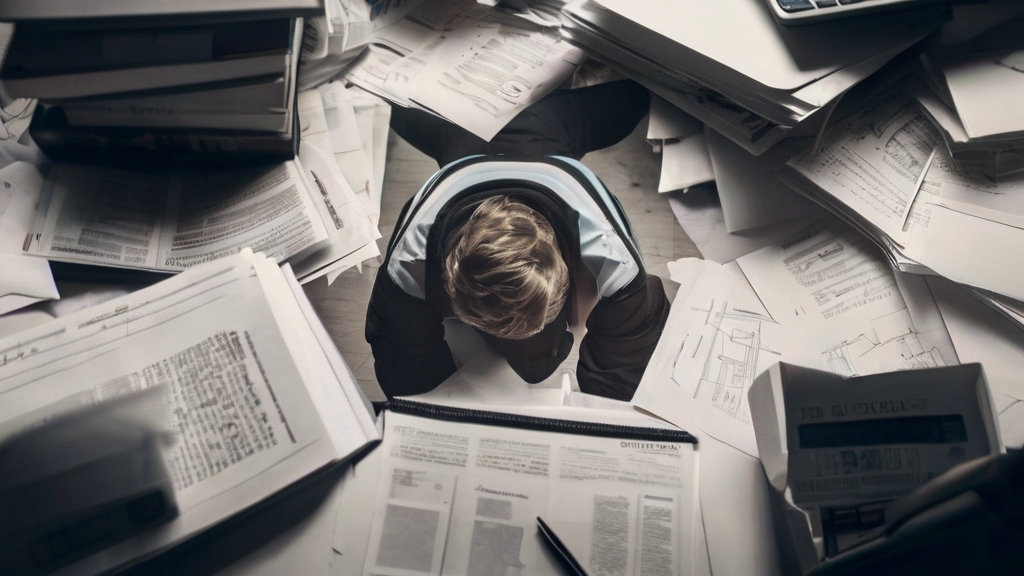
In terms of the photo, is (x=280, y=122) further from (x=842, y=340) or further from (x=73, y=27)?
(x=842, y=340)

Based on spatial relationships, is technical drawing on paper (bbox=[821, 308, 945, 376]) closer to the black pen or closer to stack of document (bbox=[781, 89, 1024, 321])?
stack of document (bbox=[781, 89, 1024, 321])

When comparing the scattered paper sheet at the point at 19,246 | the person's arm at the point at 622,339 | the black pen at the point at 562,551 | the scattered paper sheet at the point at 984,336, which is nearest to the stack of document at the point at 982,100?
the scattered paper sheet at the point at 984,336

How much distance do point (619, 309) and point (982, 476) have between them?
0.43 metres

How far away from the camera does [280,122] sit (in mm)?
775

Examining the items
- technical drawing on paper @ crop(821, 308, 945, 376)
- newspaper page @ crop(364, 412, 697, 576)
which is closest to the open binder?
newspaper page @ crop(364, 412, 697, 576)

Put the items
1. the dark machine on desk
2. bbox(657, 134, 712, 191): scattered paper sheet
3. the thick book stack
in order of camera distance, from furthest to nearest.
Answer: bbox(657, 134, 712, 191): scattered paper sheet → the thick book stack → the dark machine on desk

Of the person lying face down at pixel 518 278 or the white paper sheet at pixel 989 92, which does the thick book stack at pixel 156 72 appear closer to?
the person lying face down at pixel 518 278

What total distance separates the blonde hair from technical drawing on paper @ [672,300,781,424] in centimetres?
17

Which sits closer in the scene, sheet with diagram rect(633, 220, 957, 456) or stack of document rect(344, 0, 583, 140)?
sheet with diagram rect(633, 220, 957, 456)

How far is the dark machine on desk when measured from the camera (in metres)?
0.54

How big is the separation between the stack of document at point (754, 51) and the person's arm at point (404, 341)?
0.42 metres

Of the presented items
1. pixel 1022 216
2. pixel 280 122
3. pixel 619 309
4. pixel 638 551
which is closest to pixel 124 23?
pixel 280 122

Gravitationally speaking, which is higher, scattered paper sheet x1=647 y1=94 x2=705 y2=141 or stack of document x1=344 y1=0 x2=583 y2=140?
stack of document x1=344 y1=0 x2=583 y2=140

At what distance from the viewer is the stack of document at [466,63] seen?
0.91m
